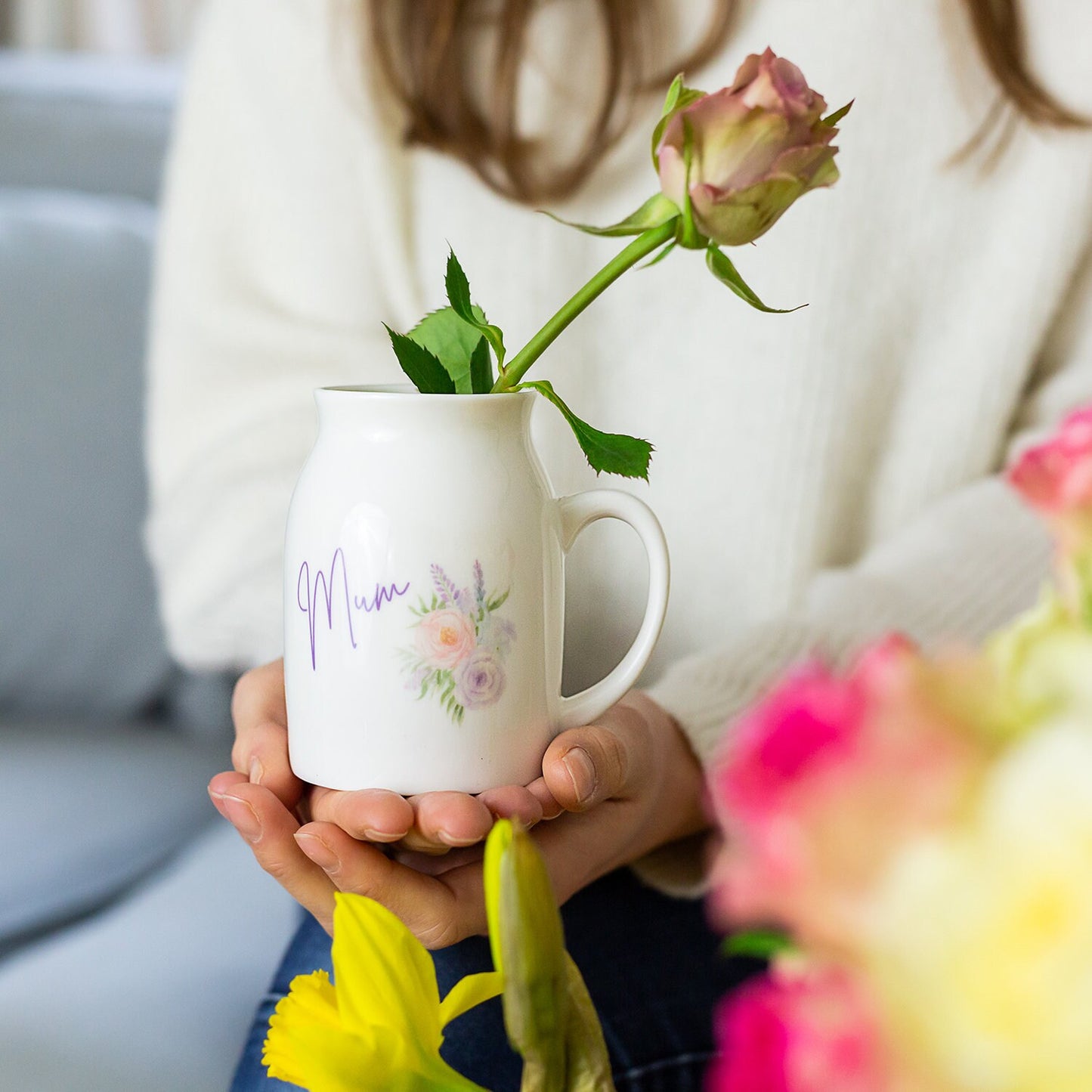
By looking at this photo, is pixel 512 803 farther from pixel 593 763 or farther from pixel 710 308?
pixel 710 308

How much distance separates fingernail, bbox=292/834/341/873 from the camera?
34 cm

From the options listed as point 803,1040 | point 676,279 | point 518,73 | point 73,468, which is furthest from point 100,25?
point 803,1040

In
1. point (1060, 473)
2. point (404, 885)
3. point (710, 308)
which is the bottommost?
point (404, 885)

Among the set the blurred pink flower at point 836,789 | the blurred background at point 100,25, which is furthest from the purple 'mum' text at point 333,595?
the blurred background at point 100,25

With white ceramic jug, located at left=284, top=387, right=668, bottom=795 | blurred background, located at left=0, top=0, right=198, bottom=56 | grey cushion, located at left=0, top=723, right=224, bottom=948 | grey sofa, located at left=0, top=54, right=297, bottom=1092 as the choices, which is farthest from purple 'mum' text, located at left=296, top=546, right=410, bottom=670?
blurred background, located at left=0, top=0, right=198, bottom=56

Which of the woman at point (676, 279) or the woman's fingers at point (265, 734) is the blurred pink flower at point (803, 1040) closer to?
the woman's fingers at point (265, 734)

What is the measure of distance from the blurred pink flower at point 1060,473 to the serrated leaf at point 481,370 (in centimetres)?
21

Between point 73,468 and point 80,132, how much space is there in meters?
0.36

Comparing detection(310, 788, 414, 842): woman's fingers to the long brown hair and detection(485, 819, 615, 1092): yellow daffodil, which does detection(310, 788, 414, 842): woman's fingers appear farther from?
the long brown hair

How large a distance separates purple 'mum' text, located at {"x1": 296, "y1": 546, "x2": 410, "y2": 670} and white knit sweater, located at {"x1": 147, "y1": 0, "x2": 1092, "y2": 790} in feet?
1.01

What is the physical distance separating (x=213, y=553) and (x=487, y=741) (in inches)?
19.2

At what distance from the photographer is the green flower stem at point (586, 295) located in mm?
278

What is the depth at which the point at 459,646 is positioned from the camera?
338mm

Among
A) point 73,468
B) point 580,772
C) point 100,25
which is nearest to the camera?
point 580,772
